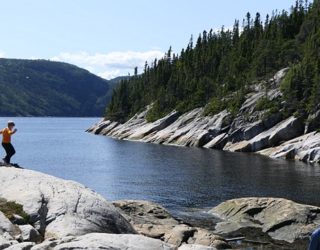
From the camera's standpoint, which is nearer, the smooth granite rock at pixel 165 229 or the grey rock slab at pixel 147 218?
the smooth granite rock at pixel 165 229

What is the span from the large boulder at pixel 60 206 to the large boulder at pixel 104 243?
2.11m

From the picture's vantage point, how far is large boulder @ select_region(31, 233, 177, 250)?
16750mm

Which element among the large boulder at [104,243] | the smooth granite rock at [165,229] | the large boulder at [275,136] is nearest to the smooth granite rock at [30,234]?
the large boulder at [104,243]

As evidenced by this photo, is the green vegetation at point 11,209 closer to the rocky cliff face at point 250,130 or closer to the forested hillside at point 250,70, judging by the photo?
the rocky cliff face at point 250,130

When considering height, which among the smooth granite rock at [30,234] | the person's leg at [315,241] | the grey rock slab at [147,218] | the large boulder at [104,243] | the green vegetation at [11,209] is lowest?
the grey rock slab at [147,218]

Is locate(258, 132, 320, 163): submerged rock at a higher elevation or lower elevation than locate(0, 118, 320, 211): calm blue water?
higher

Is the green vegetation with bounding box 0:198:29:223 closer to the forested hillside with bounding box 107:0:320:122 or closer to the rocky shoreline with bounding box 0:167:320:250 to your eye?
the rocky shoreline with bounding box 0:167:320:250

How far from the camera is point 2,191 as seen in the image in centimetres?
2280

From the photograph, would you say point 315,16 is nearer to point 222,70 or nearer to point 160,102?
point 222,70

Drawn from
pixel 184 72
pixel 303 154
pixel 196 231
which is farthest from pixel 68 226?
pixel 184 72

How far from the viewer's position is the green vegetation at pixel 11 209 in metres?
20.5

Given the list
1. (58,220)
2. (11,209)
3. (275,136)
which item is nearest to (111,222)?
(58,220)

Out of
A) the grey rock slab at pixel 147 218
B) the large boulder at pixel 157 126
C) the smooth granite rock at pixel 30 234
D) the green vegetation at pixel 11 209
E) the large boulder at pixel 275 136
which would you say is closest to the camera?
the smooth granite rock at pixel 30 234

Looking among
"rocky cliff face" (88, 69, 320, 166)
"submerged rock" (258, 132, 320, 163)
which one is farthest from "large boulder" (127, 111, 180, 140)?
"submerged rock" (258, 132, 320, 163)
